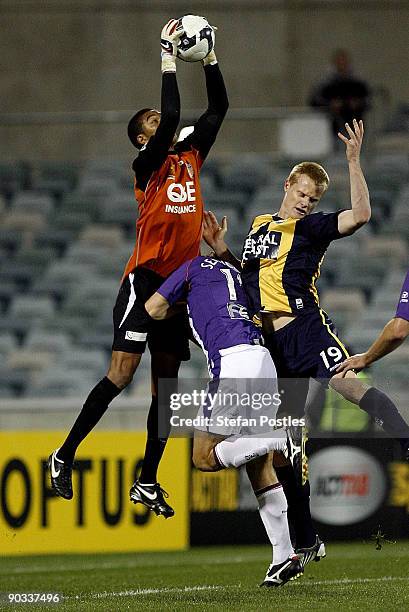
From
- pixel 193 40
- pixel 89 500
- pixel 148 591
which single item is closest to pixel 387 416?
pixel 148 591

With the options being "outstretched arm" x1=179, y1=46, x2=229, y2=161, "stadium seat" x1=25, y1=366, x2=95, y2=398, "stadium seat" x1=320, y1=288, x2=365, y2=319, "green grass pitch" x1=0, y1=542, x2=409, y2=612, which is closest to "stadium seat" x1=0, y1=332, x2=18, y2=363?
"stadium seat" x1=25, y1=366, x2=95, y2=398

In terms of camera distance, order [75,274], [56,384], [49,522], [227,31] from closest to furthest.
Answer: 1. [49,522]
2. [56,384]
3. [75,274]
4. [227,31]

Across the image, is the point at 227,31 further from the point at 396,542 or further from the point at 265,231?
the point at 265,231

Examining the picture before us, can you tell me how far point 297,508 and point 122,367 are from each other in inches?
50.4

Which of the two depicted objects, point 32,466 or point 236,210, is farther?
point 236,210

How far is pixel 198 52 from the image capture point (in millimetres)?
7668

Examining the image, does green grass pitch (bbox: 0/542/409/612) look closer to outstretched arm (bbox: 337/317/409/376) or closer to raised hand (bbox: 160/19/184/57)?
outstretched arm (bbox: 337/317/409/376)

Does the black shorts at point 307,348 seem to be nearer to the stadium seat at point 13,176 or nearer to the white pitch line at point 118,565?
the white pitch line at point 118,565

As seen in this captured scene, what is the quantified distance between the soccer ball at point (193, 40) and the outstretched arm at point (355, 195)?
1019 mm

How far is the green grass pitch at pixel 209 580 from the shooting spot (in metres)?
7.03

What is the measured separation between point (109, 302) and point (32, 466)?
3.40 m

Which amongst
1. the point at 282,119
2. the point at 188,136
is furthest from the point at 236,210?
the point at 188,136

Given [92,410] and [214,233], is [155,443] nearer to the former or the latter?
[92,410]

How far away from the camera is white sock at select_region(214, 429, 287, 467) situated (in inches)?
286
